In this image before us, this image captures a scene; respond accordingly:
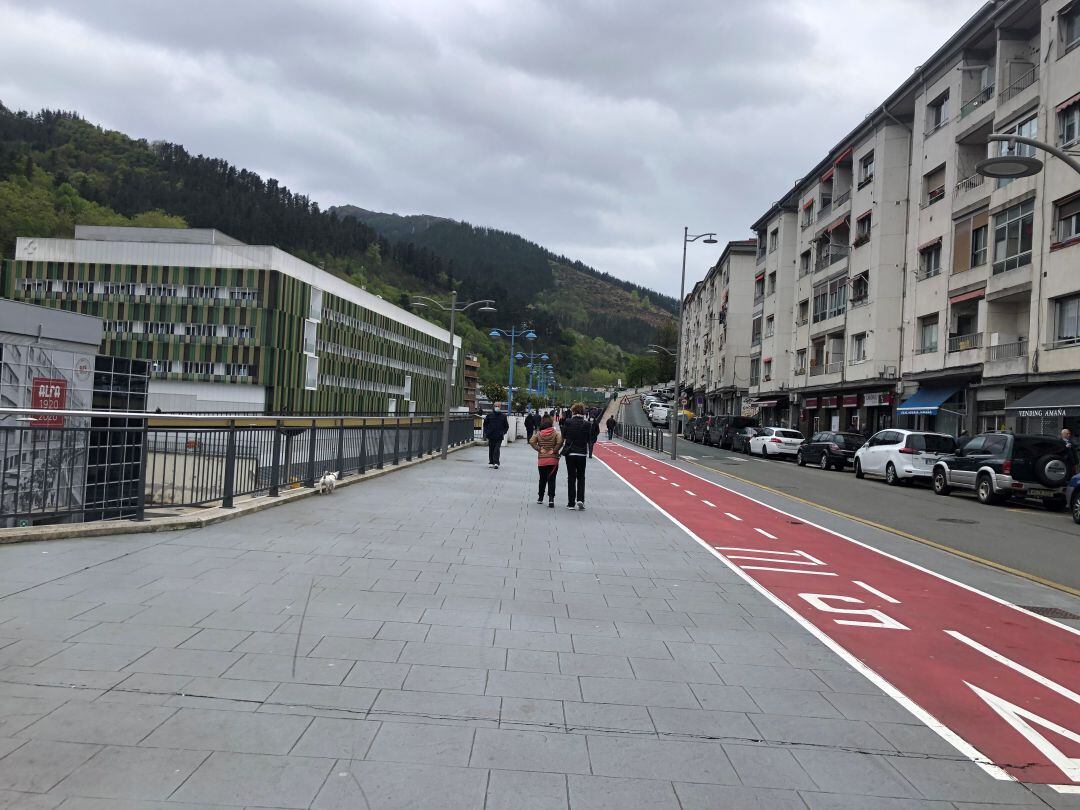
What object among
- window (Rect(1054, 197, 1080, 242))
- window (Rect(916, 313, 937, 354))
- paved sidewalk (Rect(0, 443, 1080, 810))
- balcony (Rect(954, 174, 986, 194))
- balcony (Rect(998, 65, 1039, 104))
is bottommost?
paved sidewalk (Rect(0, 443, 1080, 810))

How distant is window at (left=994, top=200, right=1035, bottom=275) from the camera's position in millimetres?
27953

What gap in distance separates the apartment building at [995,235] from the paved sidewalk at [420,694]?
22893mm

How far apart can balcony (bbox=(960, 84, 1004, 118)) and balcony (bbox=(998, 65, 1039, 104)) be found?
1186 mm

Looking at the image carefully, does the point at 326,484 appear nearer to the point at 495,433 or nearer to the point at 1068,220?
the point at 495,433

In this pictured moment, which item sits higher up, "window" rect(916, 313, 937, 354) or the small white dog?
"window" rect(916, 313, 937, 354)

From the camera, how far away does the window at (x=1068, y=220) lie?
25516 millimetres

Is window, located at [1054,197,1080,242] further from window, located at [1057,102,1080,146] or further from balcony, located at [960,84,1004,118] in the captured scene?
balcony, located at [960,84,1004,118]

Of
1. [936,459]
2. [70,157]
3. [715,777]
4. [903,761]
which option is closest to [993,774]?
[903,761]

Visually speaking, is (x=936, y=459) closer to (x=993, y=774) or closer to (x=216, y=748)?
(x=993, y=774)

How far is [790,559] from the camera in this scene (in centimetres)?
981

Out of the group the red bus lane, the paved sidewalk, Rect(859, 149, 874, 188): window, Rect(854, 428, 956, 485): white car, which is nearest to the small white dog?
the paved sidewalk

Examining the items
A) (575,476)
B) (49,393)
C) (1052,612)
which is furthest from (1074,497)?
(49,393)

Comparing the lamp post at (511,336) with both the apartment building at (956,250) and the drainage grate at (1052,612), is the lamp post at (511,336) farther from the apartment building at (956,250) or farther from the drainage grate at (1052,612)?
the drainage grate at (1052,612)

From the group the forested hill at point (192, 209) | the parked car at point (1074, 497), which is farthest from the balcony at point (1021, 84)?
the forested hill at point (192, 209)
